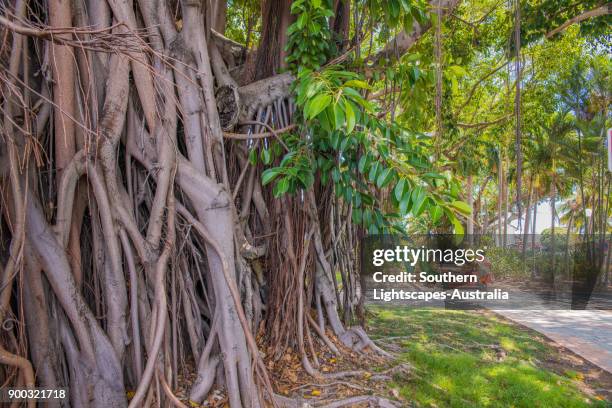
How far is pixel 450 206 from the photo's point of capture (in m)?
1.93

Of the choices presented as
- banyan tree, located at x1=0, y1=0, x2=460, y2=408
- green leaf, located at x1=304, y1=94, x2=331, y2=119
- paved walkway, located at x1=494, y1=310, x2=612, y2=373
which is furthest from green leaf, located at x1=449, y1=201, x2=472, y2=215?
paved walkway, located at x1=494, y1=310, x2=612, y2=373

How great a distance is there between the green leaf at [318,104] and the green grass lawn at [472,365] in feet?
6.36

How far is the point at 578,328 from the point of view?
558 centimetres

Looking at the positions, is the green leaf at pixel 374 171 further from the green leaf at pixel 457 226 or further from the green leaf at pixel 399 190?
the green leaf at pixel 457 226

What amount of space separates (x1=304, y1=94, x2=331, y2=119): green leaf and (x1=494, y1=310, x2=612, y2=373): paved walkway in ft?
11.7

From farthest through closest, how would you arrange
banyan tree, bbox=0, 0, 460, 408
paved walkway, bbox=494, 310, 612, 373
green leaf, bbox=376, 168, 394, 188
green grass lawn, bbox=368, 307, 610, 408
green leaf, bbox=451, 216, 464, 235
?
paved walkway, bbox=494, 310, 612, 373, green grass lawn, bbox=368, 307, 610, 408, banyan tree, bbox=0, 0, 460, 408, green leaf, bbox=376, 168, 394, 188, green leaf, bbox=451, 216, 464, 235

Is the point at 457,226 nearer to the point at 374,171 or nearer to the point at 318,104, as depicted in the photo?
the point at 374,171

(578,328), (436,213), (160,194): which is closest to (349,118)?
(436,213)

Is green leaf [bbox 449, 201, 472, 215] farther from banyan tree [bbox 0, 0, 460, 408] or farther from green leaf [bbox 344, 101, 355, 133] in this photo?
green leaf [bbox 344, 101, 355, 133]

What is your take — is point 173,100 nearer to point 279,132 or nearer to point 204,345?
point 279,132

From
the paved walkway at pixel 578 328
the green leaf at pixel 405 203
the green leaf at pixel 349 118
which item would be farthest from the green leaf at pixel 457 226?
the paved walkway at pixel 578 328

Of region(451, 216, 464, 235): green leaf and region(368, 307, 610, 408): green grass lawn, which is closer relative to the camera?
region(451, 216, 464, 235): green leaf

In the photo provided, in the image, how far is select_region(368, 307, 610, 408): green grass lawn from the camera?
3.05 meters

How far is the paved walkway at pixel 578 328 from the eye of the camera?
439cm
